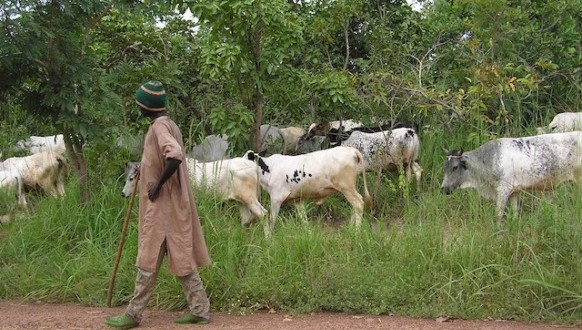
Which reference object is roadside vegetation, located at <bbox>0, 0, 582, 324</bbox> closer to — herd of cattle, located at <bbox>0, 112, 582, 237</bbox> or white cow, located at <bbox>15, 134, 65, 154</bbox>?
herd of cattle, located at <bbox>0, 112, 582, 237</bbox>

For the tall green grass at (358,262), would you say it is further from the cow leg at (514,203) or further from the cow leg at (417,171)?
the cow leg at (417,171)

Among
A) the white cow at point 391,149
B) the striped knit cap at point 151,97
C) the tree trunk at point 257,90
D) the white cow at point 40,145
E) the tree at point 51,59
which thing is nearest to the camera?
the striped knit cap at point 151,97

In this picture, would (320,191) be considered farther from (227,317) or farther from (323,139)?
(227,317)

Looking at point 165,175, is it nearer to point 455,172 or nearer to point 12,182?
point 455,172

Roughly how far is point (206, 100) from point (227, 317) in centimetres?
487

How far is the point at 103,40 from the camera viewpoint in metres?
10.7

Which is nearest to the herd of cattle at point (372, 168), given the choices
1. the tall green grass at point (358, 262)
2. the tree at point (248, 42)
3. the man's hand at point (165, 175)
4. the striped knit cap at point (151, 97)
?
the tall green grass at point (358, 262)

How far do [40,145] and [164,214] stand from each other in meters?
7.10

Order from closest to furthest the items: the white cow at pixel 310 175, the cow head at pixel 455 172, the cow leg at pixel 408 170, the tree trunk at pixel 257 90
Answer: the cow head at pixel 455 172
the white cow at pixel 310 175
the tree trunk at pixel 257 90
the cow leg at pixel 408 170

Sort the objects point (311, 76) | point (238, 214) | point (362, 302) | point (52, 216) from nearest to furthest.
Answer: point (362, 302) → point (52, 216) → point (238, 214) → point (311, 76)

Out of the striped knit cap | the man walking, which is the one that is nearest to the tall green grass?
the man walking

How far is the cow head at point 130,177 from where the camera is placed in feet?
28.0

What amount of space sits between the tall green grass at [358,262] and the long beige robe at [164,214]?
2.84ft

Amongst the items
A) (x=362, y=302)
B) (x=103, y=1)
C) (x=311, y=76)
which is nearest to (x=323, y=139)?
(x=311, y=76)
